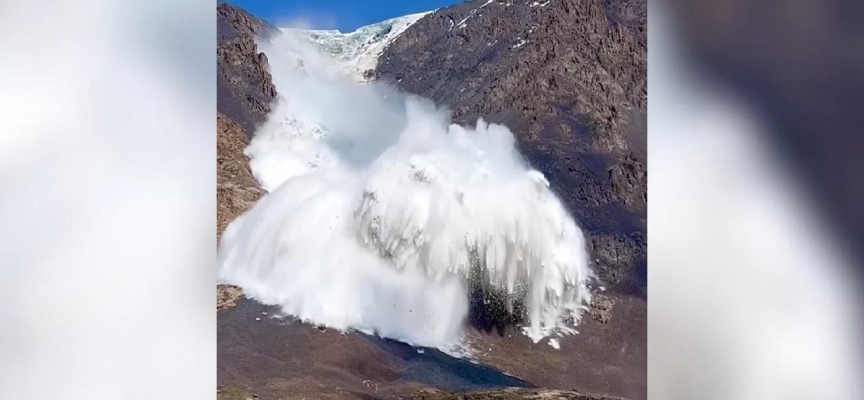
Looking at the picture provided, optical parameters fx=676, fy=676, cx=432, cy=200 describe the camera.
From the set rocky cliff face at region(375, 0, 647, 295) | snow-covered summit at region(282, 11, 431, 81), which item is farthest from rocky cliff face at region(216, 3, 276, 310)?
rocky cliff face at region(375, 0, 647, 295)

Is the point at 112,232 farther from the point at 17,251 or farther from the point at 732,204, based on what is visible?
the point at 732,204

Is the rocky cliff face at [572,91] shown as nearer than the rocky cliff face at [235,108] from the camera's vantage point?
No

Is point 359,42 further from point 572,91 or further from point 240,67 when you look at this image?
point 572,91

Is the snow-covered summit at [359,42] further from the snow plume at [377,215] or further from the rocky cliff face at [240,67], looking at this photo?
the rocky cliff face at [240,67]

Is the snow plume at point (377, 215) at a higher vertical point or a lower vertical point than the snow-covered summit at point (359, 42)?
lower

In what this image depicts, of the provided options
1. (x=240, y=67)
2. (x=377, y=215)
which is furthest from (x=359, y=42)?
(x=377, y=215)

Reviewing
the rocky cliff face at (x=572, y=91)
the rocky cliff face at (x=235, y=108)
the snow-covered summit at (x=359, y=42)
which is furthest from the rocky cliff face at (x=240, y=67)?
the rocky cliff face at (x=572, y=91)
